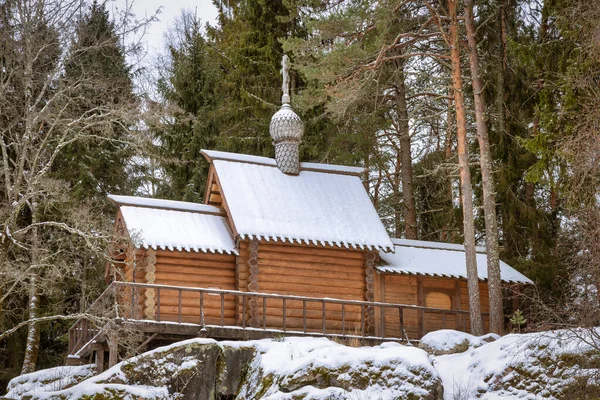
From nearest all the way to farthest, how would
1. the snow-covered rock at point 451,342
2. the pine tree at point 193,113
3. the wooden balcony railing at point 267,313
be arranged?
the snow-covered rock at point 451,342, the wooden balcony railing at point 267,313, the pine tree at point 193,113

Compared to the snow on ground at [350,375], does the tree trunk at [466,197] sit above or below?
→ above

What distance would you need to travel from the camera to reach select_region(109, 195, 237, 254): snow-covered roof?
70.1 feet

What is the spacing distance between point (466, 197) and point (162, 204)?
793 centimetres

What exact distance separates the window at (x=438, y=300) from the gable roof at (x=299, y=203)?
7.88 ft

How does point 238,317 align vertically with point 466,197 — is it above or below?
below

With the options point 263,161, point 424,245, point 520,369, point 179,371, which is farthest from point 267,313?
point 520,369

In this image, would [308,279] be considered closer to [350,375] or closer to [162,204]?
[162,204]

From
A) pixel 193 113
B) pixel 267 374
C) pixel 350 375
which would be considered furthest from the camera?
pixel 193 113

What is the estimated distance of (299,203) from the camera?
79.3ft

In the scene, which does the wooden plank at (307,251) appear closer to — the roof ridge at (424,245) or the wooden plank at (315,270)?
the wooden plank at (315,270)

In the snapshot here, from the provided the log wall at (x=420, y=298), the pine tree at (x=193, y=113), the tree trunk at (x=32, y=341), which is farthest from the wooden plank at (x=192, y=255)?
the pine tree at (x=193, y=113)

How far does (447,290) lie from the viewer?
24.9 metres

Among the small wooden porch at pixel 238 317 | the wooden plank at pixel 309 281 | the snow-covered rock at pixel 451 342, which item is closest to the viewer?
the snow-covered rock at pixel 451 342

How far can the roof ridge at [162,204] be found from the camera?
2231 centimetres
